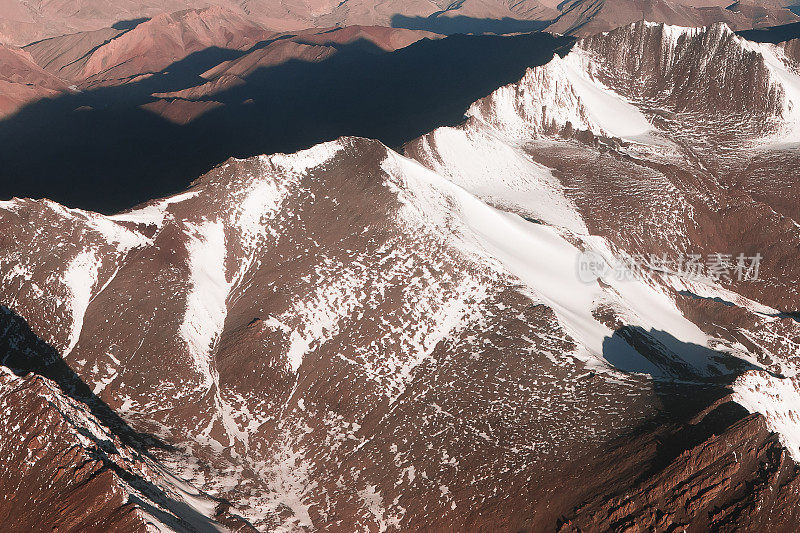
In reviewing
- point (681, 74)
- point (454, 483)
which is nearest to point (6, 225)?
point (454, 483)

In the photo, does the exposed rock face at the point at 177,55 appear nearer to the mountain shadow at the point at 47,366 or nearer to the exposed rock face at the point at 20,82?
the exposed rock face at the point at 20,82

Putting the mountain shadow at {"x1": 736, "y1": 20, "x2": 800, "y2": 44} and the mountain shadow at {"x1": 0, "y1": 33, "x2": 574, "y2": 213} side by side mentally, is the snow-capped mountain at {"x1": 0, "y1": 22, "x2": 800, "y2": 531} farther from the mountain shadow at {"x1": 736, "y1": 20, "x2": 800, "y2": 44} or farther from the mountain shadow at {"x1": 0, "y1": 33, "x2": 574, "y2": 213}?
the mountain shadow at {"x1": 736, "y1": 20, "x2": 800, "y2": 44}

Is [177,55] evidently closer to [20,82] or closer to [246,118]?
[20,82]

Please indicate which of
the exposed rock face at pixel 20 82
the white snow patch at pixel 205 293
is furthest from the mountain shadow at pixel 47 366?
the exposed rock face at pixel 20 82

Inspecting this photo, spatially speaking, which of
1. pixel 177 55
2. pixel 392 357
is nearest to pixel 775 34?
pixel 392 357

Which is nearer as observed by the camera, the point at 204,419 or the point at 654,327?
the point at 204,419

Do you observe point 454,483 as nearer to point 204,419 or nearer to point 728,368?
point 204,419

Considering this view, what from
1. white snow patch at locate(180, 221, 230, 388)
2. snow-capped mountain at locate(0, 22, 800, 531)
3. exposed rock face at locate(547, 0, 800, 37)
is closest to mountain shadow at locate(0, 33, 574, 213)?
snow-capped mountain at locate(0, 22, 800, 531)
